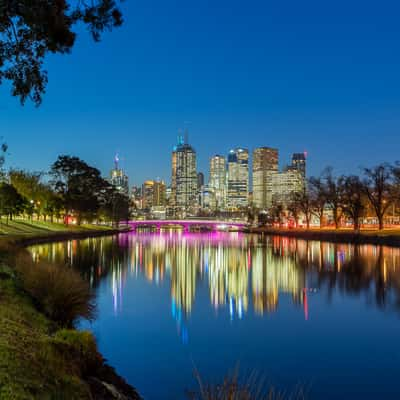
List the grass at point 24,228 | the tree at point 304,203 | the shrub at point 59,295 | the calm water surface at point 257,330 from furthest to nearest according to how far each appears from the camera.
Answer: the tree at point 304,203, the grass at point 24,228, the shrub at point 59,295, the calm water surface at point 257,330

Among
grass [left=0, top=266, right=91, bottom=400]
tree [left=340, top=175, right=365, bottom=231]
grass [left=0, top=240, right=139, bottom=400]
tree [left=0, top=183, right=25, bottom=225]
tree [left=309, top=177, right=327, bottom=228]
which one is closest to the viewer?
grass [left=0, top=266, right=91, bottom=400]

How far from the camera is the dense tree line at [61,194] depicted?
231 ft

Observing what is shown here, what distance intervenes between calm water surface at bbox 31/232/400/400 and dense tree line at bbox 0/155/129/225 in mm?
39912

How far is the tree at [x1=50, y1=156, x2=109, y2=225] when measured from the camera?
100081 mm

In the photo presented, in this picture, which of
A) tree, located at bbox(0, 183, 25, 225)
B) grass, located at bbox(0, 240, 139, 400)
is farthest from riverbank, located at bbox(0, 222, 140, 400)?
tree, located at bbox(0, 183, 25, 225)

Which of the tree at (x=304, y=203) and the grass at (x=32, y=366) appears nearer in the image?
the grass at (x=32, y=366)

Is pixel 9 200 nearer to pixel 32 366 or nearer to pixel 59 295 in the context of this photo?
pixel 59 295

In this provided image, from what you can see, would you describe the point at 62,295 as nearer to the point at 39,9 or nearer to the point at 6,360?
the point at 6,360

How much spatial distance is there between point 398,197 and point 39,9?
78.3m

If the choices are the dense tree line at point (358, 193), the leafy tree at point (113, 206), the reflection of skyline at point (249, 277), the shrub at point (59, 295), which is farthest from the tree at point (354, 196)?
the shrub at point (59, 295)

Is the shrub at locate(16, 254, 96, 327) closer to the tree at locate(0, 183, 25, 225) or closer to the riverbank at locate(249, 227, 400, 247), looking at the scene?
the tree at locate(0, 183, 25, 225)

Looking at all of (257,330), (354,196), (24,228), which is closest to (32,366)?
(257,330)

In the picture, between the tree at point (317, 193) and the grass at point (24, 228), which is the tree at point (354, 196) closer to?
the tree at point (317, 193)

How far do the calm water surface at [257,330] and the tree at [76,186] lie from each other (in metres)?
69.0
